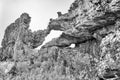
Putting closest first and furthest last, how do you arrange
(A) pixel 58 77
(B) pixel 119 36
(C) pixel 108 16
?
(B) pixel 119 36 < (C) pixel 108 16 < (A) pixel 58 77

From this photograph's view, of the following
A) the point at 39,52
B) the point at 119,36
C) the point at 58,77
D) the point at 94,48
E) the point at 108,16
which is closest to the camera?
the point at 119,36

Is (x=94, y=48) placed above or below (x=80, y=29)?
below

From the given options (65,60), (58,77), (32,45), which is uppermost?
(32,45)

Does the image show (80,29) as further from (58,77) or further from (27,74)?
(27,74)

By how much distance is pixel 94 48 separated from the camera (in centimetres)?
4662

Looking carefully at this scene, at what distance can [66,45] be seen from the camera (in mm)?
54438

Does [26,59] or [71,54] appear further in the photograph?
[26,59]

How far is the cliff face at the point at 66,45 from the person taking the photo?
40.8 metres

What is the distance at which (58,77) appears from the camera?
142 feet

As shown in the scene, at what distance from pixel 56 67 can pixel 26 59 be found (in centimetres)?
1143

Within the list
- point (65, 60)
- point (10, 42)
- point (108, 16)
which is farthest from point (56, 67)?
point (10, 42)

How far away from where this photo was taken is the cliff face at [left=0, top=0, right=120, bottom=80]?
134ft

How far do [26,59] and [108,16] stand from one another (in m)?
25.5

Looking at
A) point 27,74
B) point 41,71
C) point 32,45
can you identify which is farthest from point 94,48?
point 32,45
